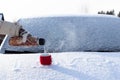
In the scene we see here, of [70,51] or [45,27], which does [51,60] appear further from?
[45,27]

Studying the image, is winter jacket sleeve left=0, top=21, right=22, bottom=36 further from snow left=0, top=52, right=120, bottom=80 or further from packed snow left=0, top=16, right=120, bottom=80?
snow left=0, top=52, right=120, bottom=80

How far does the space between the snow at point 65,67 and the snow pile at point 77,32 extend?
461 mm

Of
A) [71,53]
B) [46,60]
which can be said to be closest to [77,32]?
[71,53]

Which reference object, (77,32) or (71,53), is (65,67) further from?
(77,32)

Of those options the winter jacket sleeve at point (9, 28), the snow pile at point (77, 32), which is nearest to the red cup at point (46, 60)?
the snow pile at point (77, 32)

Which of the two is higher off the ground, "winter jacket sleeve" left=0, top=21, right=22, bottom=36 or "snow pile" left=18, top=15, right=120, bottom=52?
"winter jacket sleeve" left=0, top=21, right=22, bottom=36

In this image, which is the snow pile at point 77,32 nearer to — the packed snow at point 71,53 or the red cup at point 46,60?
the packed snow at point 71,53

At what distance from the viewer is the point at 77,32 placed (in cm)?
440

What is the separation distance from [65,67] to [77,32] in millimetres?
1045

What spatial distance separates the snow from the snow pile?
18.2 inches

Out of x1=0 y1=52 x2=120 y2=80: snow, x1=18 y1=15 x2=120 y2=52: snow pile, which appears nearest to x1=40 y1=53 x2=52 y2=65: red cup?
x1=0 y1=52 x2=120 y2=80: snow

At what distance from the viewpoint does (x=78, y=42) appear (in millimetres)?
4254

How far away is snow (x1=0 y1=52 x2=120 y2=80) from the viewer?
126 inches

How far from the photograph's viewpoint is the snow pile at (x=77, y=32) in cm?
421
